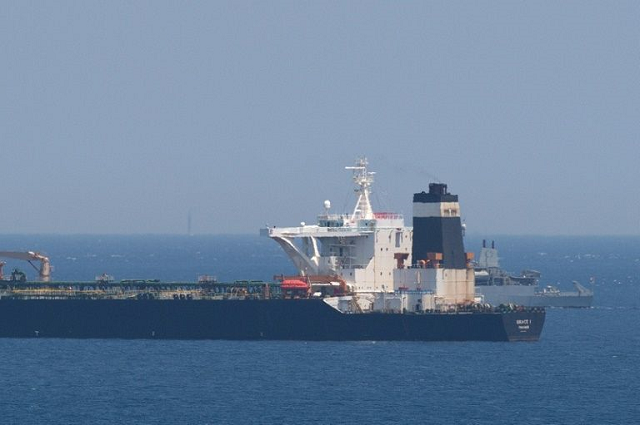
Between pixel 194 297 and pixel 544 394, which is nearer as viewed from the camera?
pixel 544 394

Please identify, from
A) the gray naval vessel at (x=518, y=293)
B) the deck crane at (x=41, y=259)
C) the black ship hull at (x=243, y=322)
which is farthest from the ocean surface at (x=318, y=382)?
the gray naval vessel at (x=518, y=293)

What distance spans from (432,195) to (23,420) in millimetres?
31591

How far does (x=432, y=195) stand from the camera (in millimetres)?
93875

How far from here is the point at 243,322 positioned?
9262 centimetres

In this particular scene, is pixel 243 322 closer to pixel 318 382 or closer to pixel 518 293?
pixel 318 382

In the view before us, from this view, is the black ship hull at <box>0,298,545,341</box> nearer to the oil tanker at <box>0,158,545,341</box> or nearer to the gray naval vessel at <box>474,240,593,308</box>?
the oil tanker at <box>0,158,545,341</box>

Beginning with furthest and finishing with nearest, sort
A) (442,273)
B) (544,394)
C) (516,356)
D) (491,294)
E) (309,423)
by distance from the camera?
(491,294)
(442,273)
(516,356)
(544,394)
(309,423)

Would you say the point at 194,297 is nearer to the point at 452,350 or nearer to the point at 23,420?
the point at 452,350

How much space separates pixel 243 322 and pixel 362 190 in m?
9.97

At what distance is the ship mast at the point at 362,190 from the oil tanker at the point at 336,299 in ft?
0.18

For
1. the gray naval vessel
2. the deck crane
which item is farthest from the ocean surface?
the gray naval vessel

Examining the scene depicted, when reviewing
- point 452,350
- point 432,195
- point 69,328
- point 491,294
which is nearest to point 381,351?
point 452,350

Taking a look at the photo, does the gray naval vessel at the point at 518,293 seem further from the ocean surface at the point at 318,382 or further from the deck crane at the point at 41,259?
the deck crane at the point at 41,259

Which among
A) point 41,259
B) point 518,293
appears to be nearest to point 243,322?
point 41,259
